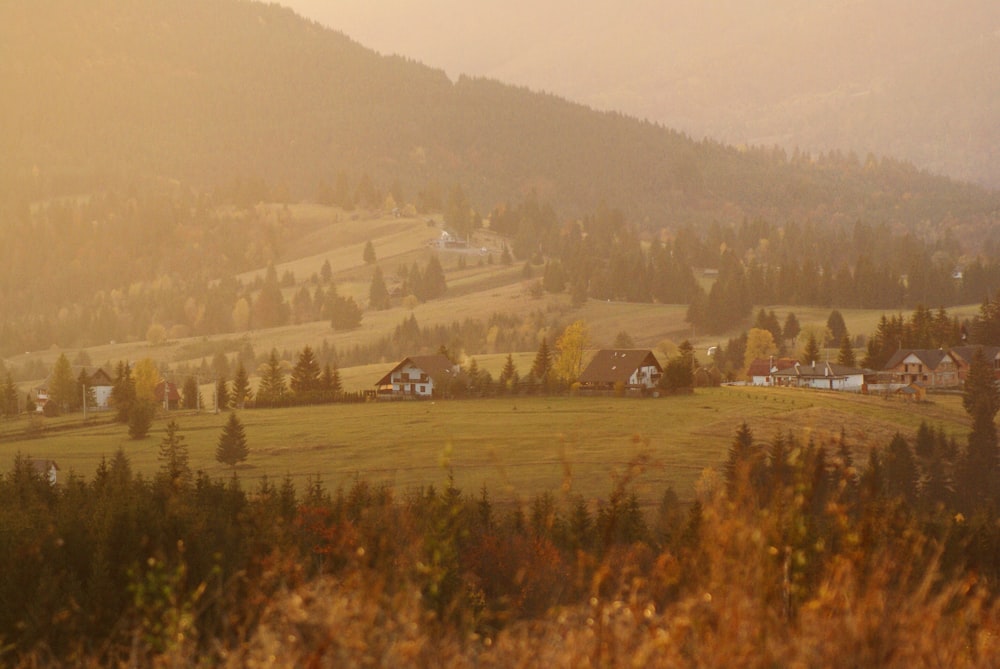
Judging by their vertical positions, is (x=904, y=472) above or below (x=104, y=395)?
below

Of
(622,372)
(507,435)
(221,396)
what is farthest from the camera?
(221,396)

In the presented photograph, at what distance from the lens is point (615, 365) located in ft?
284

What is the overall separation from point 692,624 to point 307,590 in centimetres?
216

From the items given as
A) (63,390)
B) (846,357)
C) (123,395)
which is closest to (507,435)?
(123,395)

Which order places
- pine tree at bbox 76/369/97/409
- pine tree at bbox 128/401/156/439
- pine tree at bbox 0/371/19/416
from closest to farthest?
1. pine tree at bbox 128/401/156/439
2. pine tree at bbox 0/371/19/416
3. pine tree at bbox 76/369/97/409

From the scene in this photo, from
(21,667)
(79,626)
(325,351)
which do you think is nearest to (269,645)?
(21,667)

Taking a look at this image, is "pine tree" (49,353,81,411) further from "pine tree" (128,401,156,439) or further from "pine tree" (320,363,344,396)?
"pine tree" (128,401,156,439)

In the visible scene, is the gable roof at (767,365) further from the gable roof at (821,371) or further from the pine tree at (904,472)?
the pine tree at (904,472)

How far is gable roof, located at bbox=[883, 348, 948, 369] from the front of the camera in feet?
289

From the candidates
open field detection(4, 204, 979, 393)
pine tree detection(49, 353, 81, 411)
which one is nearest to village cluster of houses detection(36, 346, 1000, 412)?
pine tree detection(49, 353, 81, 411)

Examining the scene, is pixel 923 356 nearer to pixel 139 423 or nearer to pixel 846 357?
pixel 846 357

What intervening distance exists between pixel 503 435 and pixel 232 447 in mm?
15264

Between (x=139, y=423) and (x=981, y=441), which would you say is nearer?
(x=981, y=441)

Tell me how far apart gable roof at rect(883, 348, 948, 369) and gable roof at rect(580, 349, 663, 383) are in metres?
20.3
